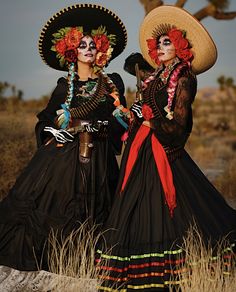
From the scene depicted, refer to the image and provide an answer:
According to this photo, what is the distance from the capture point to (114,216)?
17.3 feet

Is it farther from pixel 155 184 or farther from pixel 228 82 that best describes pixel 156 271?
pixel 228 82

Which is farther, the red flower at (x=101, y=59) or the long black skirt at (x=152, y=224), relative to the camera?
the red flower at (x=101, y=59)

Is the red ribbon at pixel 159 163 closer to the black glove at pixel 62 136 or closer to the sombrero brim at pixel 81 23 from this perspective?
the black glove at pixel 62 136

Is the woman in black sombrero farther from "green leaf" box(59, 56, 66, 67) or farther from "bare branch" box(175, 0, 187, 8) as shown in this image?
"bare branch" box(175, 0, 187, 8)

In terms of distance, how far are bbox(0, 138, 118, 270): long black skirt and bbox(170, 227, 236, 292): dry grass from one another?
112 cm

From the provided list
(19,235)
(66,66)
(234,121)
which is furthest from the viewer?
(234,121)

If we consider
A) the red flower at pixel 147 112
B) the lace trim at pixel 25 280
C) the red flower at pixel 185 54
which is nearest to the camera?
the red flower at pixel 147 112

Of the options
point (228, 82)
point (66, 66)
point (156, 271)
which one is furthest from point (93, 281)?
point (228, 82)

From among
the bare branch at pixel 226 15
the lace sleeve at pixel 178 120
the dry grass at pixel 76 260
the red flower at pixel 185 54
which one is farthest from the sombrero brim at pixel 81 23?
the bare branch at pixel 226 15

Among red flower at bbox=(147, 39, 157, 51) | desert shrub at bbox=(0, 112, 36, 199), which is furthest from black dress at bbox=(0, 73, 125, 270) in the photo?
desert shrub at bbox=(0, 112, 36, 199)

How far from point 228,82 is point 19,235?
2869cm

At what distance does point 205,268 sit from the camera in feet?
16.3

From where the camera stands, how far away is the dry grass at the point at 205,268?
15.5 ft

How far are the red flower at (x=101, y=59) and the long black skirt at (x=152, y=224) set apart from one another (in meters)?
1.07
